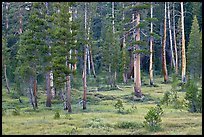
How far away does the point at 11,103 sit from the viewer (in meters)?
28.8

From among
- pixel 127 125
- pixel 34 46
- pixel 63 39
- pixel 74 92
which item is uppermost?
pixel 63 39

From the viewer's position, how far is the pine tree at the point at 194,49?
4034 cm

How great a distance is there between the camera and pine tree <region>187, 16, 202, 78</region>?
40.3 metres

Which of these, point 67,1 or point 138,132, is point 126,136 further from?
point 67,1

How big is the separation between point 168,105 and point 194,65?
17.8m

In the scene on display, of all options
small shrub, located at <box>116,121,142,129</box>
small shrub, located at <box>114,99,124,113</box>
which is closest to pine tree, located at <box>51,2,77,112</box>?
small shrub, located at <box>114,99,124,113</box>

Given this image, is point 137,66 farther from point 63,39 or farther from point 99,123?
point 99,123

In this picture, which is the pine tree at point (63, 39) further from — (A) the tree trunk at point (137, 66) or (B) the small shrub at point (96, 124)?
(A) the tree trunk at point (137, 66)

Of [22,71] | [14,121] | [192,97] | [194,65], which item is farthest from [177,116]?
[194,65]

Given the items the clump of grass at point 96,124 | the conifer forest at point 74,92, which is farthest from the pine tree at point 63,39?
the clump of grass at point 96,124

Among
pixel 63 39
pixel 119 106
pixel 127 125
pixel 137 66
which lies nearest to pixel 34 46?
pixel 63 39

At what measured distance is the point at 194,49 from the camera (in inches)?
1617

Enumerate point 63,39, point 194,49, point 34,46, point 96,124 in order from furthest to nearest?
point 194,49 → point 34,46 → point 63,39 → point 96,124

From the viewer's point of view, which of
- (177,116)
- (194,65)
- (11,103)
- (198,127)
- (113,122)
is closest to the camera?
(198,127)
